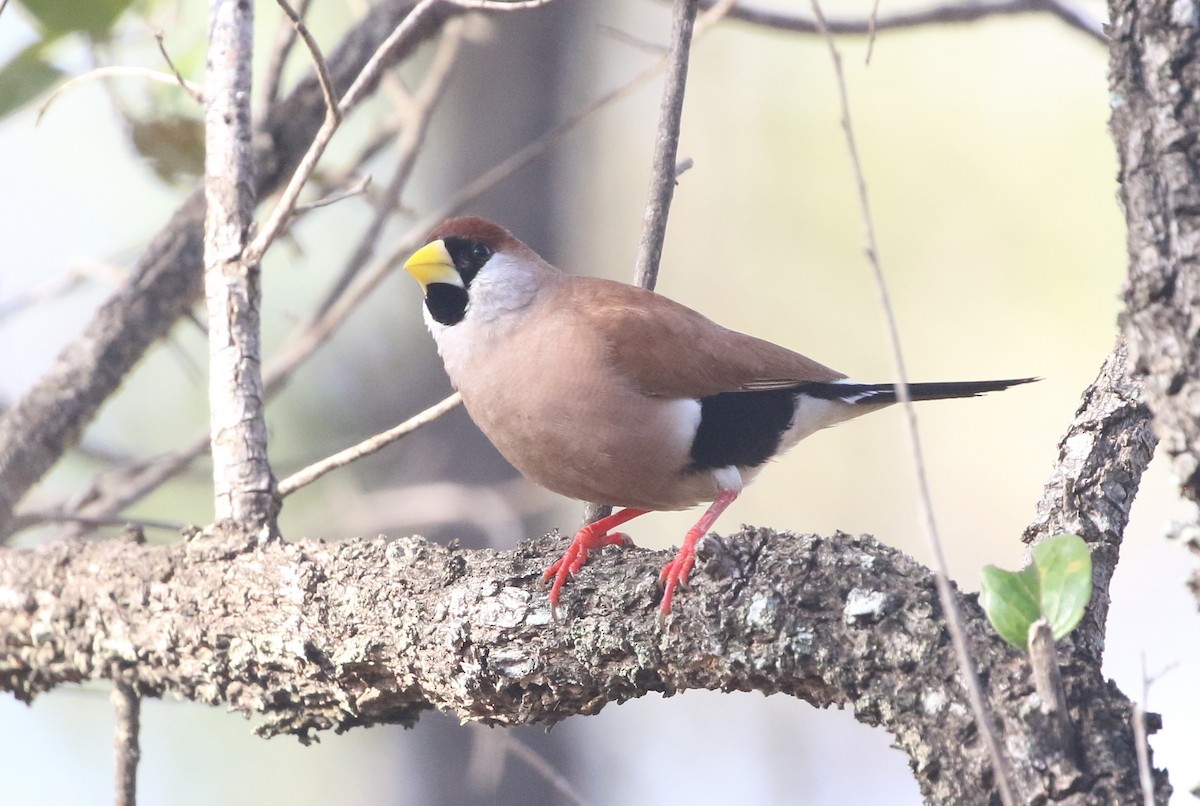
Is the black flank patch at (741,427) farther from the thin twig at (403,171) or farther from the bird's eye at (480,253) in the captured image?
the thin twig at (403,171)

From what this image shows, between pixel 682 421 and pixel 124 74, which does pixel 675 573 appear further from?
pixel 124 74

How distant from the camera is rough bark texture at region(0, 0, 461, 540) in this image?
354cm

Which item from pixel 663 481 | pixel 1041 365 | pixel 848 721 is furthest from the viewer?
pixel 848 721

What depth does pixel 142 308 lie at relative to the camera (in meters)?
3.69

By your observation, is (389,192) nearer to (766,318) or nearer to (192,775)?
(766,318)

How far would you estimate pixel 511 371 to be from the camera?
3.05 m

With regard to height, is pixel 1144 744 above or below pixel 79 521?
below

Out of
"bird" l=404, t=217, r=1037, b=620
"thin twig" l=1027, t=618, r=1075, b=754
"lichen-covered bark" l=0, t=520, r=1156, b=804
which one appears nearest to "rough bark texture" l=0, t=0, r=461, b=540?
"lichen-covered bark" l=0, t=520, r=1156, b=804

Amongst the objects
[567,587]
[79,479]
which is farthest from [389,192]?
[79,479]

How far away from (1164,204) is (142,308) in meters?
3.12

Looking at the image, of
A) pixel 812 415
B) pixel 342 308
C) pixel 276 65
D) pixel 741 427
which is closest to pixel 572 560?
pixel 741 427

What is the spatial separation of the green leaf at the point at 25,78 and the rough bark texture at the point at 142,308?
0.55m

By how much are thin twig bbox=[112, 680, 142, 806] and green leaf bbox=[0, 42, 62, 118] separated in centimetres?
187

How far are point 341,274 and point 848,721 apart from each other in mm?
5463
